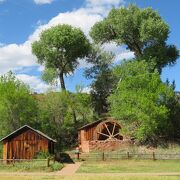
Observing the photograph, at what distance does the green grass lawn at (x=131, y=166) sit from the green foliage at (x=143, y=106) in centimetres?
878

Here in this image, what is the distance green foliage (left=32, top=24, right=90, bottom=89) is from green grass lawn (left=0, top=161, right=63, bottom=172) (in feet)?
101

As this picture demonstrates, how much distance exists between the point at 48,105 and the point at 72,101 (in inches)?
177

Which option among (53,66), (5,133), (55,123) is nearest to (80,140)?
(55,123)

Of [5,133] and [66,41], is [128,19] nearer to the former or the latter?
[66,41]

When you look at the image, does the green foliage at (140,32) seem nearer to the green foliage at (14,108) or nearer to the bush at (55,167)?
the green foliage at (14,108)

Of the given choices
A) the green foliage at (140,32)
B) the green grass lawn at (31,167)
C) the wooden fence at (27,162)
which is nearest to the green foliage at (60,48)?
the green foliage at (140,32)

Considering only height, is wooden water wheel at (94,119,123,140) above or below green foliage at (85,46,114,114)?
below

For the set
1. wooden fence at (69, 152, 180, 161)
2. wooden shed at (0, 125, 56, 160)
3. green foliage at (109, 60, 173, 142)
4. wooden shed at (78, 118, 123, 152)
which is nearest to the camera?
wooden fence at (69, 152, 180, 161)

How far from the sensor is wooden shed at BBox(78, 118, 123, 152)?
58.1 metres

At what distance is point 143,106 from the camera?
54.8m

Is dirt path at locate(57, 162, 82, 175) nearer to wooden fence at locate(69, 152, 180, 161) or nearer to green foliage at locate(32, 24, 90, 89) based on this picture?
wooden fence at locate(69, 152, 180, 161)

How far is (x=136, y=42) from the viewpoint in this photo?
69.8m

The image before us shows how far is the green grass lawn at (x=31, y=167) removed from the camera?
133 feet

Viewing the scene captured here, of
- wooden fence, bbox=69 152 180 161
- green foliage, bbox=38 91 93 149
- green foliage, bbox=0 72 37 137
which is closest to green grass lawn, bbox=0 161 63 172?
wooden fence, bbox=69 152 180 161
